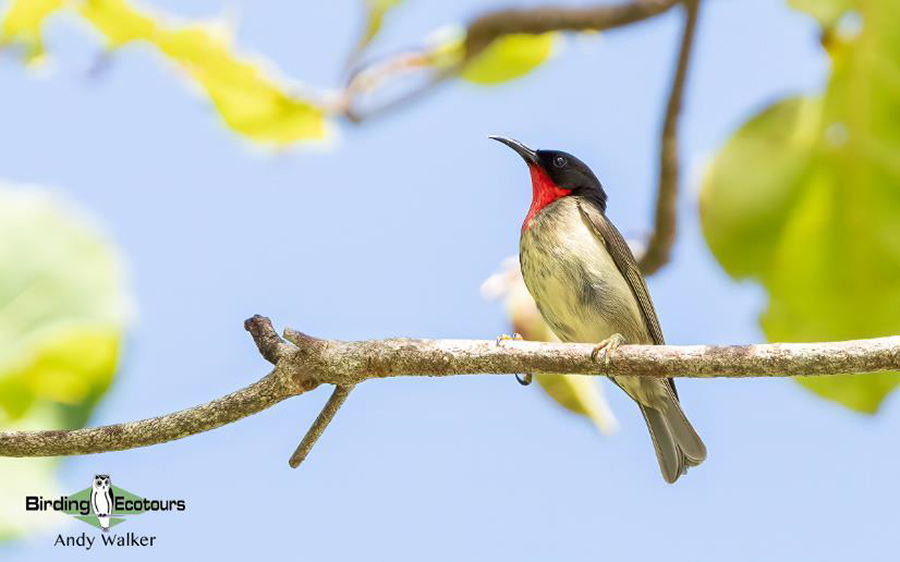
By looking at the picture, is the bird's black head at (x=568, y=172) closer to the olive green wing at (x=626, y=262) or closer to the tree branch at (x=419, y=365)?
the olive green wing at (x=626, y=262)

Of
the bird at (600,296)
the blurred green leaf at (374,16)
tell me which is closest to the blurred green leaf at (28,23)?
the blurred green leaf at (374,16)

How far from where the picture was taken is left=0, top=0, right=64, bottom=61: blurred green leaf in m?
3.39

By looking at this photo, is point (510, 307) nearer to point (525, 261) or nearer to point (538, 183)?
point (525, 261)

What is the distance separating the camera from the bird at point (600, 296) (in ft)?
16.1

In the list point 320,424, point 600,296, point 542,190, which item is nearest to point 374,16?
point 320,424

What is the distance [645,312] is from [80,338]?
2794 millimetres

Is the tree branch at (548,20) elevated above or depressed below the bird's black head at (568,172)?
above

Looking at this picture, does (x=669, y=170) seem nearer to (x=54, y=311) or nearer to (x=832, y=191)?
(x=832, y=191)

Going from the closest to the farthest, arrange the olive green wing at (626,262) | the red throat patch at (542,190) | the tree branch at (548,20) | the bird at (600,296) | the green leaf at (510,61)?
the tree branch at (548,20) → the green leaf at (510,61) → the bird at (600,296) → the olive green wing at (626,262) → the red throat patch at (542,190)

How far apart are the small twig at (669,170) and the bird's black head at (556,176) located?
1789mm

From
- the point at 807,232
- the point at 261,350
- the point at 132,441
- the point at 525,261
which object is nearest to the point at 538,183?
the point at 525,261

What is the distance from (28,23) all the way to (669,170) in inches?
85.1

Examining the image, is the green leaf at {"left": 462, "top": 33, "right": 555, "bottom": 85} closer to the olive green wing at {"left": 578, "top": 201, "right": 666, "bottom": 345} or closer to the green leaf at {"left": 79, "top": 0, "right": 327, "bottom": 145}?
the green leaf at {"left": 79, "top": 0, "right": 327, "bottom": 145}

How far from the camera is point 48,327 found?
135 inches
